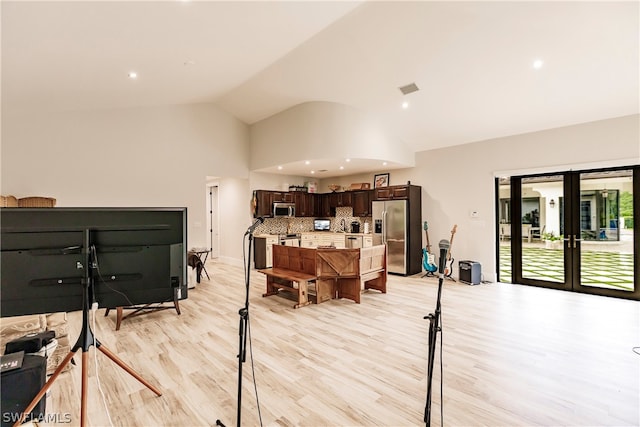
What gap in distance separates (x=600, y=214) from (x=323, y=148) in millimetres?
5002

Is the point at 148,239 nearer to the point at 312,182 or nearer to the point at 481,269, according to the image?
the point at 481,269

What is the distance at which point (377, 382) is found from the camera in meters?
2.41

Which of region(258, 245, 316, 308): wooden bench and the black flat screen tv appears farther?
Answer: region(258, 245, 316, 308): wooden bench

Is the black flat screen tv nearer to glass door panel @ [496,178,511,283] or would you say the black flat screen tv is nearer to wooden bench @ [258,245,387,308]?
wooden bench @ [258,245,387,308]

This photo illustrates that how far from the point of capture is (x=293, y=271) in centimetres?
493

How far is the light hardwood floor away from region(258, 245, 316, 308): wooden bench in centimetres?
28

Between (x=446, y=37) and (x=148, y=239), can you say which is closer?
(x=148, y=239)

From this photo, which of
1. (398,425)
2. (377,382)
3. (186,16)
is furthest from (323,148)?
(398,425)

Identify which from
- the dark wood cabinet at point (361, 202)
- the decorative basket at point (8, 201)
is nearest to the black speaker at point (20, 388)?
the decorative basket at point (8, 201)

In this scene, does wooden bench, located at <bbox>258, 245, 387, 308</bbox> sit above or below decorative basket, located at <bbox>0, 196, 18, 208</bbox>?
below

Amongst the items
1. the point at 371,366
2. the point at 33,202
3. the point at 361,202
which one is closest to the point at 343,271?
the point at 371,366

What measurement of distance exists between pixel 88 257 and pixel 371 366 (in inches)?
93.4

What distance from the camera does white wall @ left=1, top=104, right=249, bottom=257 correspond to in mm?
4613

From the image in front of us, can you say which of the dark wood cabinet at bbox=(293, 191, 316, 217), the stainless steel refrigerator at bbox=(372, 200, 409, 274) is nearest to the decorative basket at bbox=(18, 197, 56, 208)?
the dark wood cabinet at bbox=(293, 191, 316, 217)
